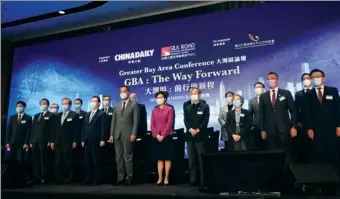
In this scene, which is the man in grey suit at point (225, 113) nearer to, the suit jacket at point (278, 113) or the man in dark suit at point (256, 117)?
the man in dark suit at point (256, 117)

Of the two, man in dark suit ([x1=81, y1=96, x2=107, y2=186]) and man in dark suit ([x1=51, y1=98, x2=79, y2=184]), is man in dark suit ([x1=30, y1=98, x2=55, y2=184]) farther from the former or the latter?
man in dark suit ([x1=81, y1=96, x2=107, y2=186])

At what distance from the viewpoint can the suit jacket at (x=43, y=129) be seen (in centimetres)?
565

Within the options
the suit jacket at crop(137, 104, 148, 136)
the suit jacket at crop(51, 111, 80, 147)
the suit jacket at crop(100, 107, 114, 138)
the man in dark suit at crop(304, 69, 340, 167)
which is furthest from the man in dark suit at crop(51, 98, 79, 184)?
the man in dark suit at crop(304, 69, 340, 167)

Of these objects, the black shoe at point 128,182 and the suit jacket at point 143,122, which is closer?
the black shoe at point 128,182

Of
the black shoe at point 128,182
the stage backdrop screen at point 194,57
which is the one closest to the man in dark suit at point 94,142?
the black shoe at point 128,182

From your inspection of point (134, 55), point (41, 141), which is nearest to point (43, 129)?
point (41, 141)

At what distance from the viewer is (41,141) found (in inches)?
222

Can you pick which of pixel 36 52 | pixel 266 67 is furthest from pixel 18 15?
pixel 266 67

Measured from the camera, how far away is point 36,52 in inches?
283

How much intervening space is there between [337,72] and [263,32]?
1.21m

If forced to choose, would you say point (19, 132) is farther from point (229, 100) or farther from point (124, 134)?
point (229, 100)

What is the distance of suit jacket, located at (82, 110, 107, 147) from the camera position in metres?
4.98

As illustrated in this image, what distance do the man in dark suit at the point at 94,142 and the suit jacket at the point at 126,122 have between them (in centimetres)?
24

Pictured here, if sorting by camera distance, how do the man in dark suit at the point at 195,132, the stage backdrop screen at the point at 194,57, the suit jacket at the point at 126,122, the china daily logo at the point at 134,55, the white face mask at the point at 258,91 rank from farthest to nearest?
the china daily logo at the point at 134,55
the stage backdrop screen at the point at 194,57
the white face mask at the point at 258,91
the suit jacket at the point at 126,122
the man in dark suit at the point at 195,132
